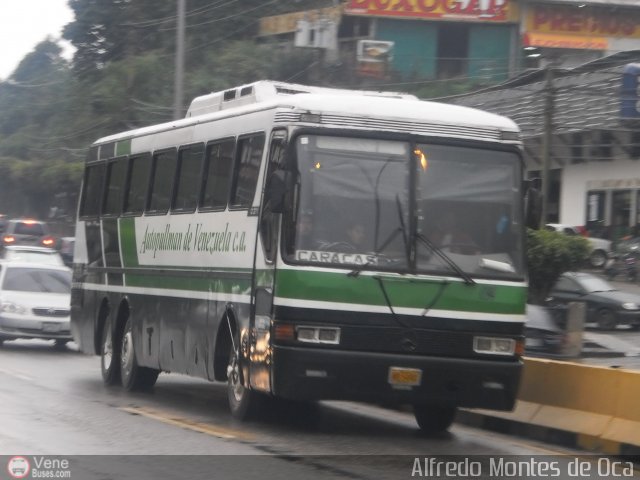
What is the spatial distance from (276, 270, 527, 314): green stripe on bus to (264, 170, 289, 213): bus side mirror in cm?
59

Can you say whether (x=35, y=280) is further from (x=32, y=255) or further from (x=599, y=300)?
(x=599, y=300)

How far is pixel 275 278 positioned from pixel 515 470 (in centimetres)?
280

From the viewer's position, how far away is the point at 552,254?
92.2 feet

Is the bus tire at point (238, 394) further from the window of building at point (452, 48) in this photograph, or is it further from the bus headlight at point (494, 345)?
the window of building at point (452, 48)

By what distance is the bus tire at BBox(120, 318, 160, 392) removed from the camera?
1597 centimetres

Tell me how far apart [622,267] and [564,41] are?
71.3ft

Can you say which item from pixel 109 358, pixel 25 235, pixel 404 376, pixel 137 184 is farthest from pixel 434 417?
pixel 25 235

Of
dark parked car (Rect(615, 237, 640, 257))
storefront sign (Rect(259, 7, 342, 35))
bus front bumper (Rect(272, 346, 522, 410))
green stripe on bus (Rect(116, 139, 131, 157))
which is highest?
storefront sign (Rect(259, 7, 342, 35))

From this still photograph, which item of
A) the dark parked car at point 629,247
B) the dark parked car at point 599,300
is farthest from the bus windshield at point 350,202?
the dark parked car at point 629,247

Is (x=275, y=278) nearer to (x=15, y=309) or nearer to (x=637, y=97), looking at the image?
(x=15, y=309)

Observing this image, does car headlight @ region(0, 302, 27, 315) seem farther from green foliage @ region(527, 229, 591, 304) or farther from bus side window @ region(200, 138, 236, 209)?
green foliage @ region(527, 229, 591, 304)

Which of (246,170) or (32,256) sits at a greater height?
(246,170)

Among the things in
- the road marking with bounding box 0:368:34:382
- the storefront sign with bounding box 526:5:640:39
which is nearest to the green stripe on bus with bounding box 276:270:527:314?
the road marking with bounding box 0:368:34:382

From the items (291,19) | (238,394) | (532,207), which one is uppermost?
(291,19)
